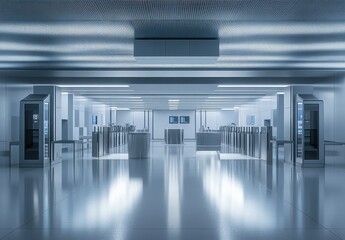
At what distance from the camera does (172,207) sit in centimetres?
533

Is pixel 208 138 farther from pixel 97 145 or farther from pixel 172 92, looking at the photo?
pixel 97 145

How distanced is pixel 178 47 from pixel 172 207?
3.72 m

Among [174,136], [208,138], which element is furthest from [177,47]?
[174,136]

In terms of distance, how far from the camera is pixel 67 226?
4.32 m

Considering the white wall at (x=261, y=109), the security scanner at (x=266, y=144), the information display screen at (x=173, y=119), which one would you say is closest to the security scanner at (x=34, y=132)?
the security scanner at (x=266, y=144)

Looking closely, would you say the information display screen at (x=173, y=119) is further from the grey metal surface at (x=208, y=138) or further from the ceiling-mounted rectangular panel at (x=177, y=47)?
the ceiling-mounted rectangular panel at (x=177, y=47)

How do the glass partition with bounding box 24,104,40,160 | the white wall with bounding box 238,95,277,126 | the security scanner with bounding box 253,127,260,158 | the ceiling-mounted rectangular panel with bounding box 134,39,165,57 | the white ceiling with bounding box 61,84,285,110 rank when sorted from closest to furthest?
the ceiling-mounted rectangular panel with bounding box 134,39,165,57 < the glass partition with bounding box 24,104,40,160 < the security scanner with bounding box 253,127,260,158 < the white ceiling with bounding box 61,84,285,110 < the white wall with bounding box 238,95,277,126

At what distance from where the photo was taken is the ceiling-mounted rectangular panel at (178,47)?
7.81 meters

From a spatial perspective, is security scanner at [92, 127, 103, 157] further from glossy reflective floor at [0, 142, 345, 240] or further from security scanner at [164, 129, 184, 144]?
security scanner at [164, 129, 184, 144]

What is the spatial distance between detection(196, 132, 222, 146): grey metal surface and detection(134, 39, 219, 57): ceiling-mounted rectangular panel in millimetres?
17714

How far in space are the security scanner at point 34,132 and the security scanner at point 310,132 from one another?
311 inches

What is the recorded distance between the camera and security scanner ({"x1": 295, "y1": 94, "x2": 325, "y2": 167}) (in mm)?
11438

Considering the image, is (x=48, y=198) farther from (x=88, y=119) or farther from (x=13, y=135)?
(x=88, y=119)

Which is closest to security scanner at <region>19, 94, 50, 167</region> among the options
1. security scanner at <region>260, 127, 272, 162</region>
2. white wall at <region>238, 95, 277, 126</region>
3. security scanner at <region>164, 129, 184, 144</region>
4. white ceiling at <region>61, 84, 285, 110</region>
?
white ceiling at <region>61, 84, 285, 110</region>
